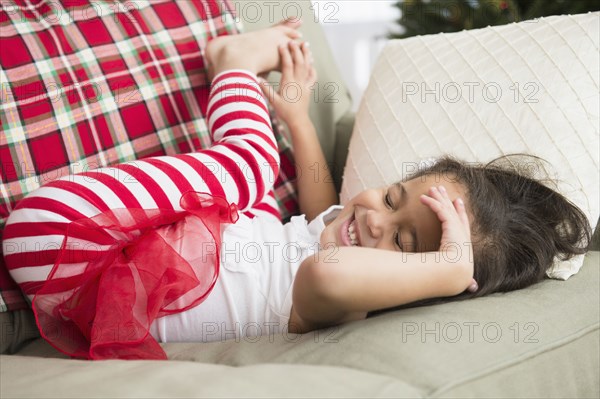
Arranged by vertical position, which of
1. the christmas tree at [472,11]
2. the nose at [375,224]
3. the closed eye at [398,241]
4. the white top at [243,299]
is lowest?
the christmas tree at [472,11]

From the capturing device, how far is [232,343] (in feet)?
2.91

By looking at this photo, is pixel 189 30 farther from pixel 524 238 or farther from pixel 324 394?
pixel 324 394

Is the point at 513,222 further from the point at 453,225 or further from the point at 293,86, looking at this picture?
the point at 293,86

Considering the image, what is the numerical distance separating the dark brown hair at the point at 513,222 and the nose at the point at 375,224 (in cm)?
11

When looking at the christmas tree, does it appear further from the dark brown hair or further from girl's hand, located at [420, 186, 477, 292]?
girl's hand, located at [420, 186, 477, 292]

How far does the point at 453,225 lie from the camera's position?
958 millimetres

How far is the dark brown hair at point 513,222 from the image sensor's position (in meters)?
1.02

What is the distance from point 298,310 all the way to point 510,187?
0.40 meters

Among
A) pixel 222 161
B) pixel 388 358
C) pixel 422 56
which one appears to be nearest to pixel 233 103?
pixel 222 161

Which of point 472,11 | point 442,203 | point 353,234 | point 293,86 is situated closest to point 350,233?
point 353,234

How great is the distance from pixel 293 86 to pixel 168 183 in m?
0.40

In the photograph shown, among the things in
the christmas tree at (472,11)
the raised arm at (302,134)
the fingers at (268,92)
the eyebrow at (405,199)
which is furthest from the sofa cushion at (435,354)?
the christmas tree at (472,11)

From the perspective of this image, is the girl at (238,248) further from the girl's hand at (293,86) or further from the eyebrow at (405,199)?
the girl's hand at (293,86)

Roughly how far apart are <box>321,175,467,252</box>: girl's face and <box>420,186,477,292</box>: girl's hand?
0.02 m
